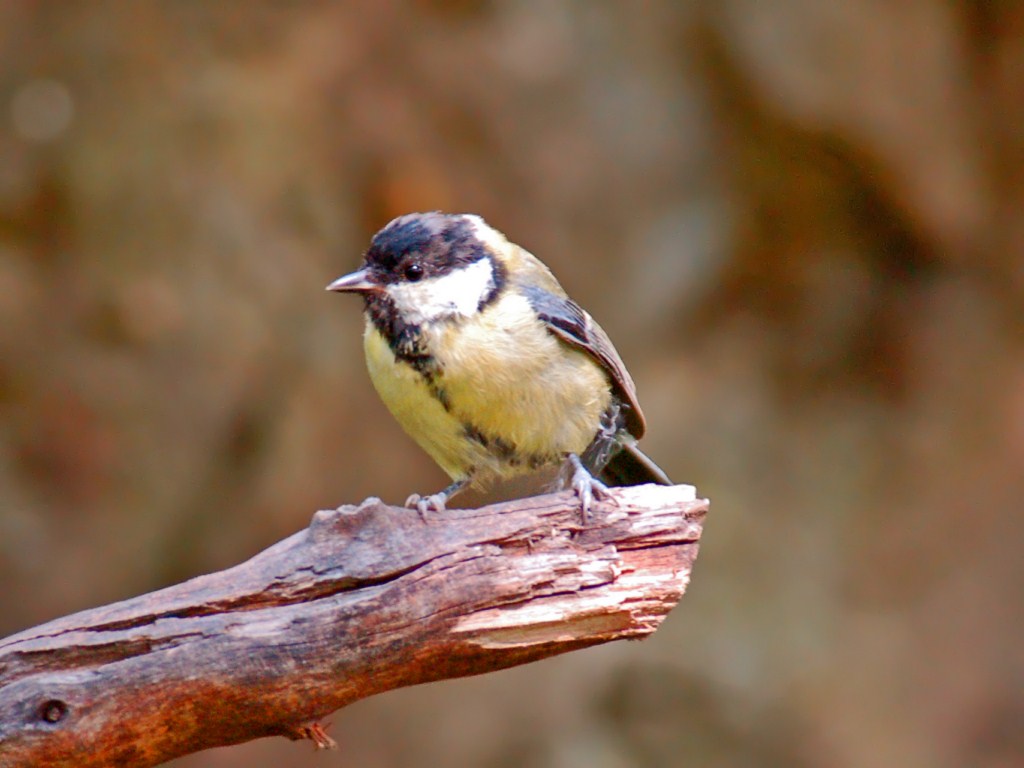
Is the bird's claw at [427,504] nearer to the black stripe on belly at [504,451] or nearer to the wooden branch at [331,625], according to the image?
the wooden branch at [331,625]

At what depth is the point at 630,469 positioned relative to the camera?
346 centimetres

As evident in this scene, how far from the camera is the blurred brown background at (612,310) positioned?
4707 millimetres

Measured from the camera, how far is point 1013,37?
4.75 m

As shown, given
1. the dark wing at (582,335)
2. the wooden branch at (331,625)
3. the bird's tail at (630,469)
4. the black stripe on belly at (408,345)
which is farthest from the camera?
the bird's tail at (630,469)

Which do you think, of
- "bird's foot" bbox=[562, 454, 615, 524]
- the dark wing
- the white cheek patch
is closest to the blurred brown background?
the dark wing

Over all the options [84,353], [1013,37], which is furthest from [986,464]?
[84,353]

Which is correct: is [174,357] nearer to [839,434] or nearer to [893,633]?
[839,434]

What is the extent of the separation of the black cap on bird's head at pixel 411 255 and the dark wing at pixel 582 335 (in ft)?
Answer: 0.77

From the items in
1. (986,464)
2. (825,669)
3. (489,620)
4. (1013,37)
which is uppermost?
(1013,37)

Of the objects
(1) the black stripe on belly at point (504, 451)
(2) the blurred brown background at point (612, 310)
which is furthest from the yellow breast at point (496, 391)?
(2) the blurred brown background at point (612, 310)

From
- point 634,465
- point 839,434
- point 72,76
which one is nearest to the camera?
point 634,465

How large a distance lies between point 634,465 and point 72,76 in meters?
3.07

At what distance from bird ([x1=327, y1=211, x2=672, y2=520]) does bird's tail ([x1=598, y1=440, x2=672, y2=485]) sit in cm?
19

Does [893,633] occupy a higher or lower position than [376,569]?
lower
